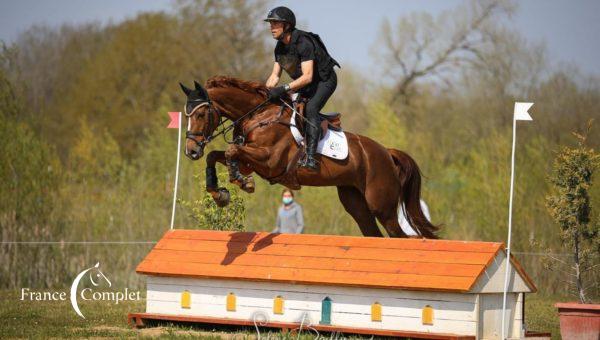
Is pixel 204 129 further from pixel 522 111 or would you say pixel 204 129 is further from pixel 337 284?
pixel 522 111

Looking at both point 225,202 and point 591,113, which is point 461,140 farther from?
point 225,202

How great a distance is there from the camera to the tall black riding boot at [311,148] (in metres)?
8.18

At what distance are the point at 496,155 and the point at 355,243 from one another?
917 centimetres

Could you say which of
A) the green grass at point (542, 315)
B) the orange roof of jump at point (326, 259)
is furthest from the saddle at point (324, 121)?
the green grass at point (542, 315)

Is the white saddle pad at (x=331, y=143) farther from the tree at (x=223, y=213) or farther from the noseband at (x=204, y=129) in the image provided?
the tree at (x=223, y=213)

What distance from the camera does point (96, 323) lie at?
880 centimetres

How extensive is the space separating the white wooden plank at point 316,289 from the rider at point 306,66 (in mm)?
1186

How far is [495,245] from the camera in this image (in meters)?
7.29

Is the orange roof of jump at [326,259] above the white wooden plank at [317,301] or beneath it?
above

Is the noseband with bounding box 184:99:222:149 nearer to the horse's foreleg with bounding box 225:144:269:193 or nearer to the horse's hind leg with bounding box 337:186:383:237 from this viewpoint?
the horse's foreleg with bounding box 225:144:269:193

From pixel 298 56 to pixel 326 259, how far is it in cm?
202

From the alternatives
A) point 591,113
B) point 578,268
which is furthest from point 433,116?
point 578,268

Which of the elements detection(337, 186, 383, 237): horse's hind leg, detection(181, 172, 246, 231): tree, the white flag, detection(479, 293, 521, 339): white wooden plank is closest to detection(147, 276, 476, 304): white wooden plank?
detection(479, 293, 521, 339): white wooden plank

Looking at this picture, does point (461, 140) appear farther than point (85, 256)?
Yes
